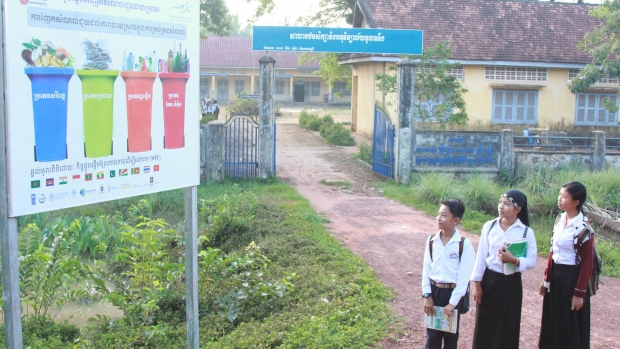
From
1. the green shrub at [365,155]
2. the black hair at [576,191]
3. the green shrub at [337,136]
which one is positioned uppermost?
the black hair at [576,191]

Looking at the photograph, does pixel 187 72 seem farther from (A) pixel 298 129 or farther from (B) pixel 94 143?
(A) pixel 298 129

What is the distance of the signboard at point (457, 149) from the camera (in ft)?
47.6

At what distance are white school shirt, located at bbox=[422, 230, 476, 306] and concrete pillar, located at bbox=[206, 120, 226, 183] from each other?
372 inches

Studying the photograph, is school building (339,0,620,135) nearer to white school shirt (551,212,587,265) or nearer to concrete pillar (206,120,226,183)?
concrete pillar (206,120,226,183)

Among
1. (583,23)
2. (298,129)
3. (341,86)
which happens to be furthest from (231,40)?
(583,23)

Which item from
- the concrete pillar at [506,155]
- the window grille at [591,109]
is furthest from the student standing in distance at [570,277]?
the window grille at [591,109]

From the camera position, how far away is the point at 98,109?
3770mm

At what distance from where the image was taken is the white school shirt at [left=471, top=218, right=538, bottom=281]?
15.3 ft

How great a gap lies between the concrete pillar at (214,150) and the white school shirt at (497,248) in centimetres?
942

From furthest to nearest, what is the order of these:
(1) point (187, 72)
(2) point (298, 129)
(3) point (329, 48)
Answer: (2) point (298, 129)
(3) point (329, 48)
(1) point (187, 72)

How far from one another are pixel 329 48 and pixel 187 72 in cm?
1024

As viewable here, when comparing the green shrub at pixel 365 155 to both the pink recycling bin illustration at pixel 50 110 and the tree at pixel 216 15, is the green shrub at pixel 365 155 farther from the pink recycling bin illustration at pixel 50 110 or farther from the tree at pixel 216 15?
the pink recycling bin illustration at pixel 50 110

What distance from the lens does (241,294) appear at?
6.57 m

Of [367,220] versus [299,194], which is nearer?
[367,220]
